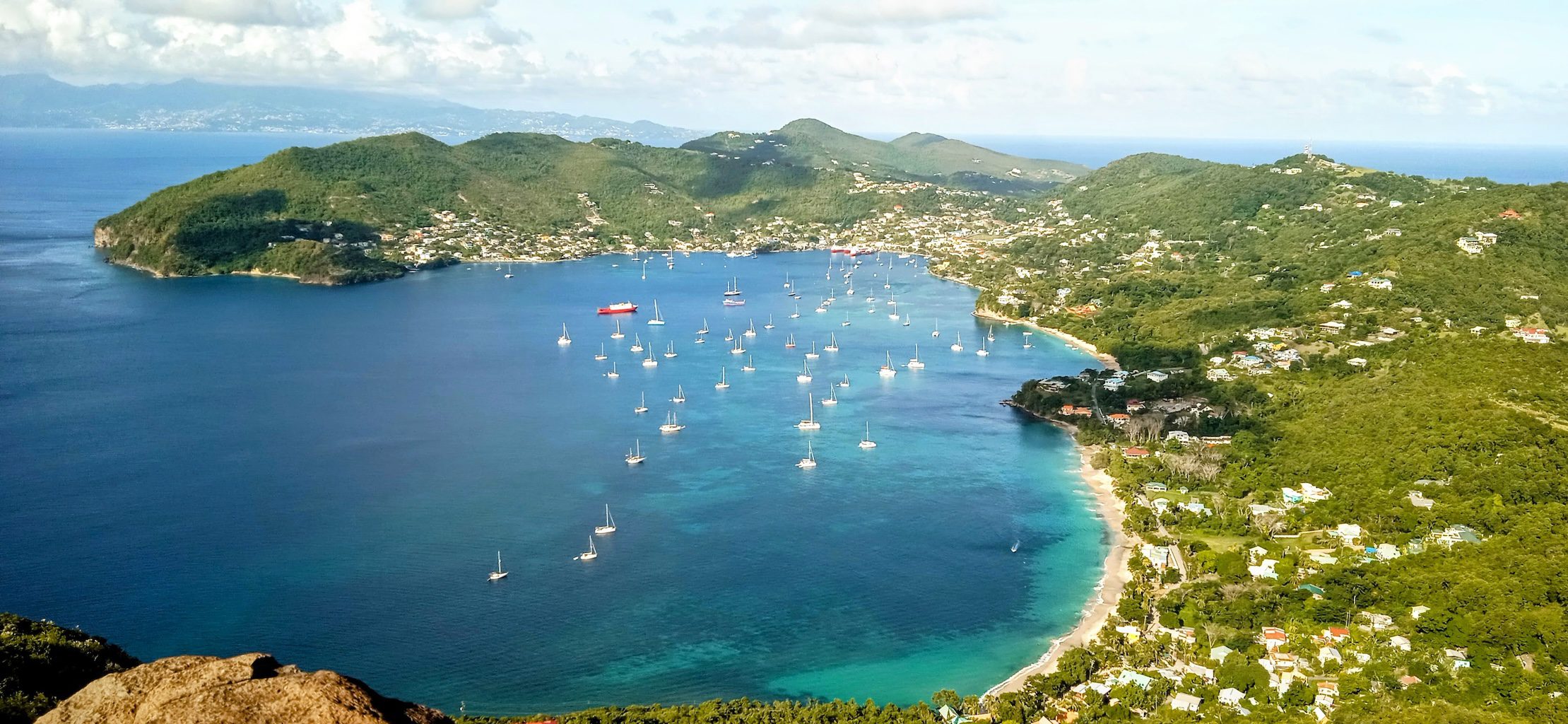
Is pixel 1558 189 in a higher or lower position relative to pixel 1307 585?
higher

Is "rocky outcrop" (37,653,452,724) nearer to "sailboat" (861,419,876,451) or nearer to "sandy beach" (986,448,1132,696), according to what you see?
"sandy beach" (986,448,1132,696)

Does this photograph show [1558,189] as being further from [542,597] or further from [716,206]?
[716,206]

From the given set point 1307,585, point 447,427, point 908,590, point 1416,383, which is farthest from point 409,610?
point 1416,383

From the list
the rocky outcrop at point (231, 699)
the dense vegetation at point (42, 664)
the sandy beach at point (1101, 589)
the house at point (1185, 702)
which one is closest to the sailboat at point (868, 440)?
the sandy beach at point (1101, 589)

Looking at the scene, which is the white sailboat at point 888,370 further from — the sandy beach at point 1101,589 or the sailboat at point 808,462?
the sandy beach at point 1101,589

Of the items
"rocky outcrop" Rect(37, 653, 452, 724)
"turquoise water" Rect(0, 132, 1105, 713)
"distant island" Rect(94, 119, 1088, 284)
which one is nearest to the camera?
"rocky outcrop" Rect(37, 653, 452, 724)

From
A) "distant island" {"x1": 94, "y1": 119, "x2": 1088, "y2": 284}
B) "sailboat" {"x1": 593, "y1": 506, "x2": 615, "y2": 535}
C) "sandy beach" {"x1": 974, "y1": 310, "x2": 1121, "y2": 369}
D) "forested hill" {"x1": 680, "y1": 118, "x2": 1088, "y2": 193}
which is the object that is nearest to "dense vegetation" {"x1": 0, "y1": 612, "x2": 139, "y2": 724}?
"sailboat" {"x1": 593, "y1": 506, "x2": 615, "y2": 535}

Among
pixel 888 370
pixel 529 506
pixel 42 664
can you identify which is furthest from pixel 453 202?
pixel 42 664
